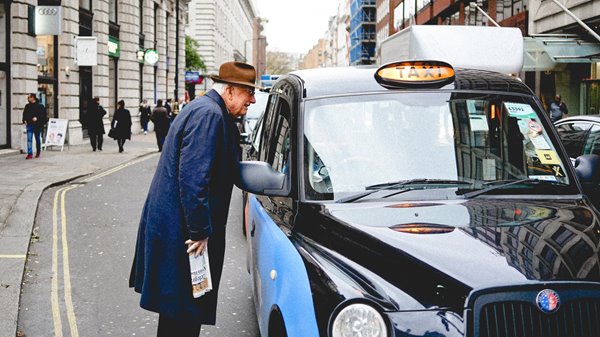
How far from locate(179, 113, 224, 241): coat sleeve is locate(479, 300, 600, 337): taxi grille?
5.04 feet

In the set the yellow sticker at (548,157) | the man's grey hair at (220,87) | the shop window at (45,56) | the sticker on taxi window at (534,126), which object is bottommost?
the yellow sticker at (548,157)

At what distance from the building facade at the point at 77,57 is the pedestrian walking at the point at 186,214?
19371mm

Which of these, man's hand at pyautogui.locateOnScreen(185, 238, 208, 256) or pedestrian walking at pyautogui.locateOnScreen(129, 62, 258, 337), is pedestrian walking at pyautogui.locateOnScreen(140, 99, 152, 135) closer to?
pedestrian walking at pyautogui.locateOnScreen(129, 62, 258, 337)

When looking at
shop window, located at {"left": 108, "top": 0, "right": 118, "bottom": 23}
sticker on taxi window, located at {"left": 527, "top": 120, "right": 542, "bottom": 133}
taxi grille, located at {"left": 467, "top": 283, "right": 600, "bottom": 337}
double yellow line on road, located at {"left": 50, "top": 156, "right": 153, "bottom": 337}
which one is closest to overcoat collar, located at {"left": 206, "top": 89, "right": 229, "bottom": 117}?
sticker on taxi window, located at {"left": 527, "top": 120, "right": 542, "bottom": 133}

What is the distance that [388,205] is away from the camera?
141 inches

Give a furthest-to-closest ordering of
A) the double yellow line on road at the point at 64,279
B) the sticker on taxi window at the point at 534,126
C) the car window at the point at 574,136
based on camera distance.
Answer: the car window at the point at 574,136 < the double yellow line on road at the point at 64,279 < the sticker on taxi window at the point at 534,126

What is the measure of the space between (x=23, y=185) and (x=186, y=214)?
37.7 ft

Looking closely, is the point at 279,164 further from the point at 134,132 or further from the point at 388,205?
the point at 134,132

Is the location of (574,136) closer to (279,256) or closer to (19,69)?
(279,256)

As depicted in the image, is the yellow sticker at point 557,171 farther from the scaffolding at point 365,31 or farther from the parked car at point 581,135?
the scaffolding at point 365,31

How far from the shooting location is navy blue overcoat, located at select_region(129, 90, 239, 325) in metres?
3.67

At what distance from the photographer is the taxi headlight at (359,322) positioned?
8.80ft

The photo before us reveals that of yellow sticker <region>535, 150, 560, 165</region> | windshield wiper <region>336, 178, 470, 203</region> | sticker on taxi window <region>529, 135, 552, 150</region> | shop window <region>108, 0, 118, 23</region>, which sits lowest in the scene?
windshield wiper <region>336, 178, 470, 203</region>

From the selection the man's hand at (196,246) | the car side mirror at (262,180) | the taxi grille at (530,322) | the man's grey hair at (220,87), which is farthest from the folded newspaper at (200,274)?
the taxi grille at (530,322)
